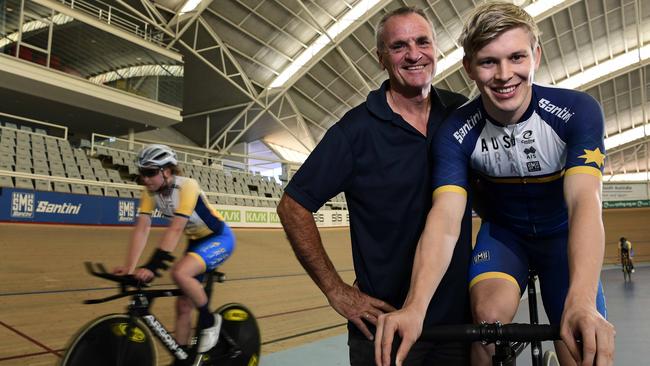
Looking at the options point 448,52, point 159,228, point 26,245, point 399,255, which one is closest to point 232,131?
point 448,52

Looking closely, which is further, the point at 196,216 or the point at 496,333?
the point at 196,216

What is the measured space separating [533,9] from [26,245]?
18214mm

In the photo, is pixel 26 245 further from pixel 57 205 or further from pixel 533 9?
pixel 533 9

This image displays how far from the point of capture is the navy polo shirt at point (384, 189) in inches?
56.9

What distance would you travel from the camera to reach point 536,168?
1.44m

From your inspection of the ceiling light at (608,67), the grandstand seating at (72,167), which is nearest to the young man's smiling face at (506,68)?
the grandstand seating at (72,167)

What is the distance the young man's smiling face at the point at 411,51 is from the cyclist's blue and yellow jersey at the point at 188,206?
1.66 metres

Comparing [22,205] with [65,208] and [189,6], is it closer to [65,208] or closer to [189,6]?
[65,208]

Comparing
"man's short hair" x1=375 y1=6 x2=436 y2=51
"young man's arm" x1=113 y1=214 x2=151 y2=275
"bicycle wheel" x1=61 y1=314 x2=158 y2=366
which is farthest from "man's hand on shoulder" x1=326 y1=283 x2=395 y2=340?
"young man's arm" x1=113 y1=214 x2=151 y2=275

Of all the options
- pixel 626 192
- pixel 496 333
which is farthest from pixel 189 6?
pixel 626 192

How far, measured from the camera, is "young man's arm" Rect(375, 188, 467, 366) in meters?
0.98

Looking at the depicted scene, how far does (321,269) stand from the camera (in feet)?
4.77

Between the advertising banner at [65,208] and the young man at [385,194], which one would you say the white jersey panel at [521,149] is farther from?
the advertising banner at [65,208]

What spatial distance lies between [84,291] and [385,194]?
16.4ft
